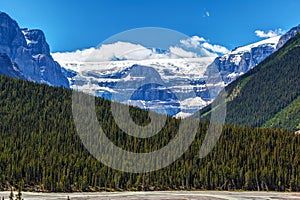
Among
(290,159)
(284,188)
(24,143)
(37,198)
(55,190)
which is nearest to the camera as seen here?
(37,198)

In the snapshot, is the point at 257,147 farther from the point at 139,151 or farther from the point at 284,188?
the point at 139,151

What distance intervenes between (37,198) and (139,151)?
75321mm

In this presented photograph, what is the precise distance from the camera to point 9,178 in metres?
166

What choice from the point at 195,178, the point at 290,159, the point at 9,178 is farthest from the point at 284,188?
the point at 9,178

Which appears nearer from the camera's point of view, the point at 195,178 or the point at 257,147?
the point at 195,178

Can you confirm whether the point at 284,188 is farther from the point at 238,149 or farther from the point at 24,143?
the point at 24,143

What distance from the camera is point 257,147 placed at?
194 m

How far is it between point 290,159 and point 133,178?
57.4 m

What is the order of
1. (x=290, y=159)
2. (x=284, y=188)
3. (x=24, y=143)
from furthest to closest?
(x=24, y=143) < (x=290, y=159) < (x=284, y=188)

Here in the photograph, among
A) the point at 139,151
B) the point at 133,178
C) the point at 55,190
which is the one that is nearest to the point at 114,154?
the point at 139,151

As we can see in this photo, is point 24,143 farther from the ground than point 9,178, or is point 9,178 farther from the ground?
point 24,143

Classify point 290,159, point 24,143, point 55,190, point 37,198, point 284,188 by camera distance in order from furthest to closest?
1. point 24,143
2. point 290,159
3. point 284,188
4. point 55,190
5. point 37,198

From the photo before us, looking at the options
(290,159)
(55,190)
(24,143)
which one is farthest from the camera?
(24,143)

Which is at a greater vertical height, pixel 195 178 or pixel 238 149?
pixel 238 149
